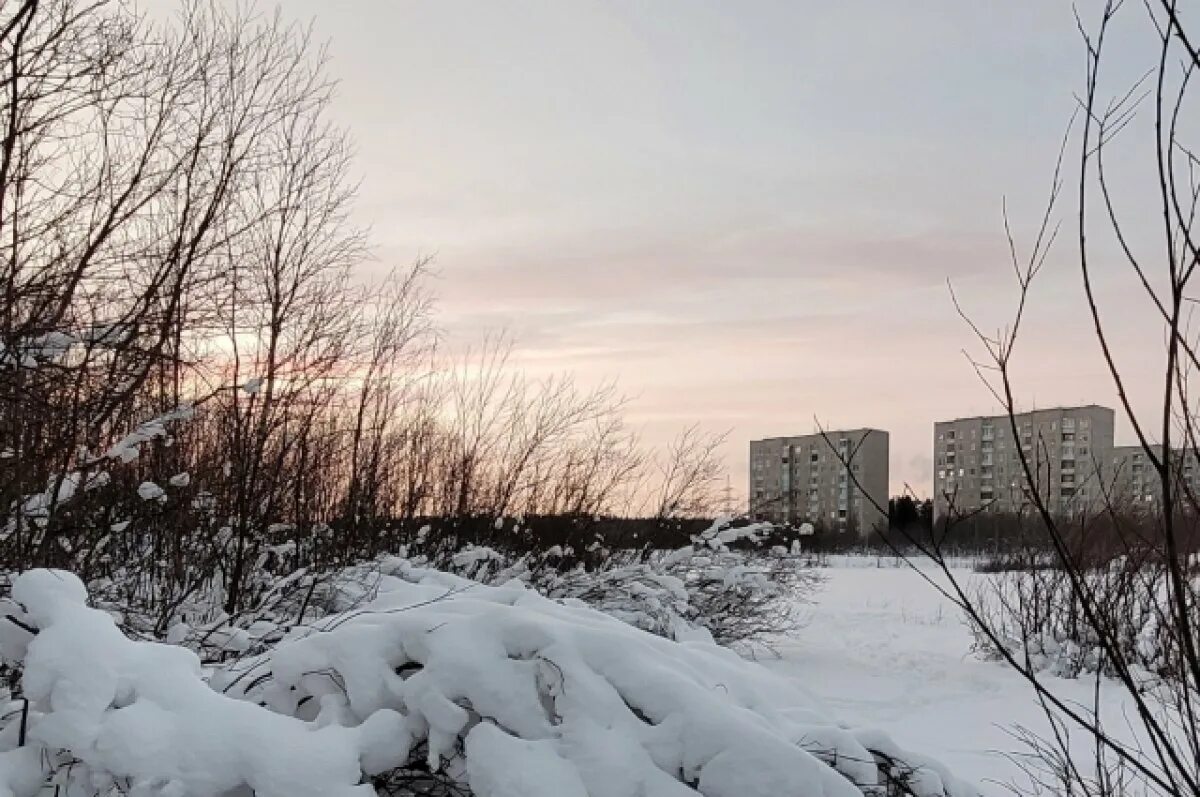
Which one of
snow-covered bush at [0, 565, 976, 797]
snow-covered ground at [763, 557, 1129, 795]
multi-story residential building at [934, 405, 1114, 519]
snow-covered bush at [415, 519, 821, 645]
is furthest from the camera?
snow-covered bush at [415, 519, 821, 645]

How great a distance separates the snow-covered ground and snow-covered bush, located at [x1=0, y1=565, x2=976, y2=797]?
168 centimetres

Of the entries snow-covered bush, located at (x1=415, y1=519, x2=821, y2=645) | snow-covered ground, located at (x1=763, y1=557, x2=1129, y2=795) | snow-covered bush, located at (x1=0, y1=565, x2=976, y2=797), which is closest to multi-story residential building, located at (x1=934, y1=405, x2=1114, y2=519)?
snow-covered bush, located at (x1=0, y1=565, x2=976, y2=797)

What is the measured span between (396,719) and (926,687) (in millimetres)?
7578

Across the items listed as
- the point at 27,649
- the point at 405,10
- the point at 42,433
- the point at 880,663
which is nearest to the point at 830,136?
the point at 405,10

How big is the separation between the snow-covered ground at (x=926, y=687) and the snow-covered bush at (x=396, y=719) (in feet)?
5.53

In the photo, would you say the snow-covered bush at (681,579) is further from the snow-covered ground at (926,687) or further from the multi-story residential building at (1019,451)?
the multi-story residential building at (1019,451)

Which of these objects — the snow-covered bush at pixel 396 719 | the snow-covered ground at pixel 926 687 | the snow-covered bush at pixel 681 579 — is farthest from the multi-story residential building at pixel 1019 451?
the snow-covered bush at pixel 681 579

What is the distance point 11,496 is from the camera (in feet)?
14.6

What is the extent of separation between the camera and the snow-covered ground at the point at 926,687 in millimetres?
5992

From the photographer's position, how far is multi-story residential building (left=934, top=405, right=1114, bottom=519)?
6.50ft

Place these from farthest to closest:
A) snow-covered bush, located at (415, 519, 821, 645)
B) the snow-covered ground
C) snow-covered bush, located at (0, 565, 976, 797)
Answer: snow-covered bush, located at (415, 519, 821, 645) < the snow-covered ground < snow-covered bush, located at (0, 565, 976, 797)

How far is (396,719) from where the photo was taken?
1.93 metres

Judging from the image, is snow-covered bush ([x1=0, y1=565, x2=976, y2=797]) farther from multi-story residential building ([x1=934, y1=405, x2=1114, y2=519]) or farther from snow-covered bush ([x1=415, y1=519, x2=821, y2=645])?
snow-covered bush ([x1=415, y1=519, x2=821, y2=645])

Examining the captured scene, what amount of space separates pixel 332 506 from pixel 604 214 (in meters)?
Result: 3.61
